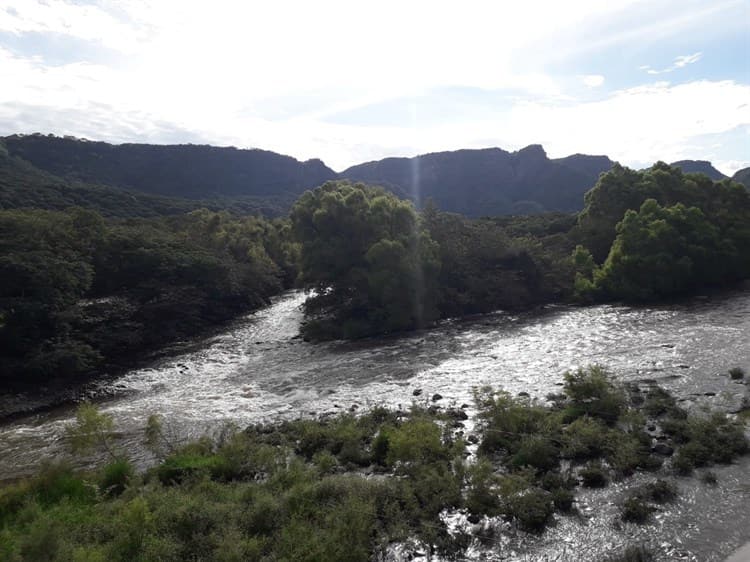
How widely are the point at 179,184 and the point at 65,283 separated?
130206mm

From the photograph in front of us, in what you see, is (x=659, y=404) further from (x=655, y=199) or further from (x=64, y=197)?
(x=64, y=197)

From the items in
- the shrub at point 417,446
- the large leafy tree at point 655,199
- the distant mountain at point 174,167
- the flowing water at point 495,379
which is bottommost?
the flowing water at point 495,379

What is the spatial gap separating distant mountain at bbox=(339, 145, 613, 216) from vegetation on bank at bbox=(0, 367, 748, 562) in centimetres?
13454

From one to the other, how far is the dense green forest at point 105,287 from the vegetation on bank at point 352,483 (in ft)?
41.4

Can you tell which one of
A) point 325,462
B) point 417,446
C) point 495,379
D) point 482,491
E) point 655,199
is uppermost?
point 655,199

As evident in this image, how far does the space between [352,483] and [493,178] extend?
547ft

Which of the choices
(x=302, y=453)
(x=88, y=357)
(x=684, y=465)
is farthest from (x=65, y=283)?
(x=684, y=465)

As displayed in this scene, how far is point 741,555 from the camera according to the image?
30.2 feet

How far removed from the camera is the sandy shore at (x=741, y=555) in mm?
9109

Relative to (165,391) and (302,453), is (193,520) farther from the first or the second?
(165,391)

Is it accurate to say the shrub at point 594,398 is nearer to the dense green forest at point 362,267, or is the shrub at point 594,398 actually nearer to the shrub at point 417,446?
the shrub at point 417,446

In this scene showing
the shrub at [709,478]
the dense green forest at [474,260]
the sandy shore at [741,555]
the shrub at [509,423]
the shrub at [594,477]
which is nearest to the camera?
the sandy shore at [741,555]

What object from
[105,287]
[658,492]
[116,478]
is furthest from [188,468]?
[105,287]

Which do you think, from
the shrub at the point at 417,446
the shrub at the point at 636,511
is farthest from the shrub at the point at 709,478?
the shrub at the point at 417,446
